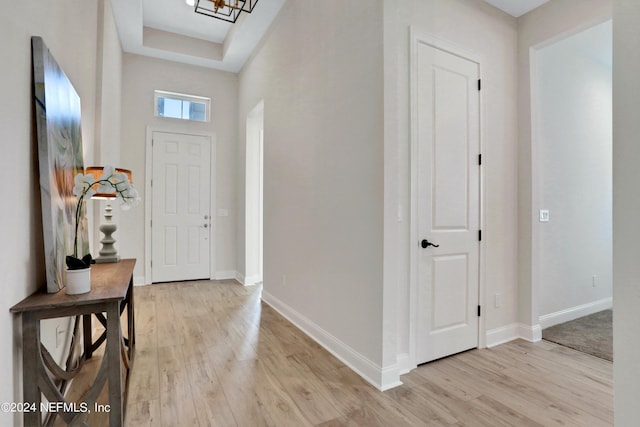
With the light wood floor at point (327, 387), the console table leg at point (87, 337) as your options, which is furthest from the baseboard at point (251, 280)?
the console table leg at point (87, 337)

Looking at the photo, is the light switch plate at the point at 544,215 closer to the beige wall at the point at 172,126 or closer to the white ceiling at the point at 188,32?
the white ceiling at the point at 188,32

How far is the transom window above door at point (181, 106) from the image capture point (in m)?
4.92

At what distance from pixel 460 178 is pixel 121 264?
2805 mm

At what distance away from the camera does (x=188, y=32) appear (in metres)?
4.64

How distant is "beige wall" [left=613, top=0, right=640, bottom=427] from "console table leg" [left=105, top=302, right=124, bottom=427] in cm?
207

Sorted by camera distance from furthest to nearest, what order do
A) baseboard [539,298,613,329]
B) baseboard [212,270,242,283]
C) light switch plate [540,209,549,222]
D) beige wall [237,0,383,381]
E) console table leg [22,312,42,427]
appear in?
baseboard [212,270,242,283] < baseboard [539,298,613,329] < light switch plate [540,209,549,222] < beige wall [237,0,383,381] < console table leg [22,312,42,427]

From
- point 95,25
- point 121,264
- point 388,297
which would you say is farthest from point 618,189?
point 95,25

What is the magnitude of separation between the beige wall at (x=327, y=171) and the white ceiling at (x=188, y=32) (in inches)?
10.6

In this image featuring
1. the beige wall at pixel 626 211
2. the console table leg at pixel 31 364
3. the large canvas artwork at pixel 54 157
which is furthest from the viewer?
the large canvas artwork at pixel 54 157

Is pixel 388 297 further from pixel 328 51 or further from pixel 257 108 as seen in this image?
pixel 257 108

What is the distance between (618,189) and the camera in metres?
1.11

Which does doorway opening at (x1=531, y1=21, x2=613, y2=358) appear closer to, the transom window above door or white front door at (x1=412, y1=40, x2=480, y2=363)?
white front door at (x1=412, y1=40, x2=480, y2=363)

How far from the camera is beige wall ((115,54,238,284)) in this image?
15.3 feet

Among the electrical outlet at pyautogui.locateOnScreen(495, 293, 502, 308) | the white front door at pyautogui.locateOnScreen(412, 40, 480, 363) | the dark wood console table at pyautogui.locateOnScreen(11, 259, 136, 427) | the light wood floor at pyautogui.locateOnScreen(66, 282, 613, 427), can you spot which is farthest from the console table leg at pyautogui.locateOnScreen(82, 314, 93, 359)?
the electrical outlet at pyautogui.locateOnScreen(495, 293, 502, 308)
